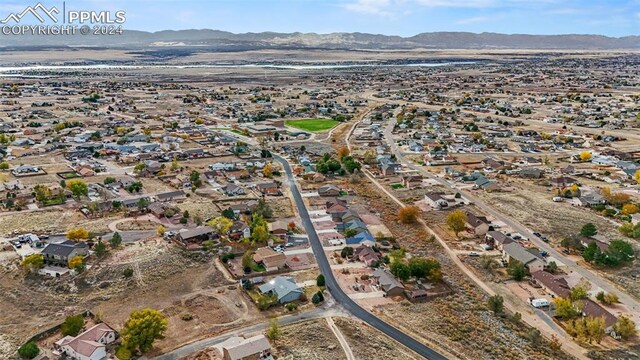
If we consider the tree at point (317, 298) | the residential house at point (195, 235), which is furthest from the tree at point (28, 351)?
the tree at point (317, 298)

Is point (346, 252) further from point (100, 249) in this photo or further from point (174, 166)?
point (174, 166)

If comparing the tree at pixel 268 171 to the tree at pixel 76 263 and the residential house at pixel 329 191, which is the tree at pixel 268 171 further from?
the tree at pixel 76 263

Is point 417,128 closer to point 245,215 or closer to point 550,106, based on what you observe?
point 550,106

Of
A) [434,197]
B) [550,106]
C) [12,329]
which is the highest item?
[550,106]

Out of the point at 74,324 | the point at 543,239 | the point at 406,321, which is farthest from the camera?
the point at 543,239

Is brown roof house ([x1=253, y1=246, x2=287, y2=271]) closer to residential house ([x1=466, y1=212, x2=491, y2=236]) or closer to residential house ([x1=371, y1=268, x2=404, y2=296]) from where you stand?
residential house ([x1=371, y1=268, x2=404, y2=296])

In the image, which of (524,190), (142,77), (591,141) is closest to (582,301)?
(524,190)

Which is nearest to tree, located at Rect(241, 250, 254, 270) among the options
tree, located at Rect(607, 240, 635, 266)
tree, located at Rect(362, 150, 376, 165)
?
tree, located at Rect(607, 240, 635, 266)
